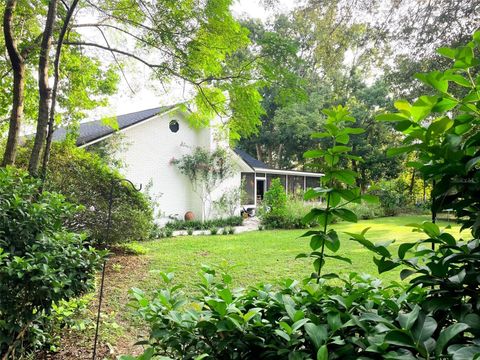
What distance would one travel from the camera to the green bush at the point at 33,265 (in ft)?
7.44

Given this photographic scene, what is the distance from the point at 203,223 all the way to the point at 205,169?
2.63 metres

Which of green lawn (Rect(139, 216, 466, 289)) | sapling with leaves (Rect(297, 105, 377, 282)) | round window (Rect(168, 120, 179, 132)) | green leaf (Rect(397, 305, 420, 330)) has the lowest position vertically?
green lawn (Rect(139, 216, 466, 289))

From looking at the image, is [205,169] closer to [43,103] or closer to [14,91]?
[14,91]

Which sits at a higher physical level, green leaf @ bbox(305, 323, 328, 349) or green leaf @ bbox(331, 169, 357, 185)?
green leaf @ bbox(331, 169, 357, 185)

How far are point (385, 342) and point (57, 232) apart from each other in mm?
2839

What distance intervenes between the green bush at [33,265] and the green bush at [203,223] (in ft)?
37.4

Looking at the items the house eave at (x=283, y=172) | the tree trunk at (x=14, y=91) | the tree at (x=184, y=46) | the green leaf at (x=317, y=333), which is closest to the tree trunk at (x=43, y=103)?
the tree at (x=184, y=46)

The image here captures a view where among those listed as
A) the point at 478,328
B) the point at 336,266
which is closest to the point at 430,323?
the point at 478,328

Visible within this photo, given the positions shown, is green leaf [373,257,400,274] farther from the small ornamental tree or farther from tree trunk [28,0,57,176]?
the small ornamental tree

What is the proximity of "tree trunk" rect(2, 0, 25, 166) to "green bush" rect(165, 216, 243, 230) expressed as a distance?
933cm

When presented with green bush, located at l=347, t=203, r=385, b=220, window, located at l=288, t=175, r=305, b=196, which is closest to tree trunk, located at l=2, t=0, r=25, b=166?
green bush, located at l=347, t=203, r=385, b=220

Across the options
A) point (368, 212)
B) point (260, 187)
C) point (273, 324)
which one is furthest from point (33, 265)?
point (260, 187)

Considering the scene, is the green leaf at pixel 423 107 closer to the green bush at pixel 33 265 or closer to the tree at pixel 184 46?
the green bush at pixel 33 265

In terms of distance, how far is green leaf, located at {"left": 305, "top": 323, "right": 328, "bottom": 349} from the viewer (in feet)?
3.03
